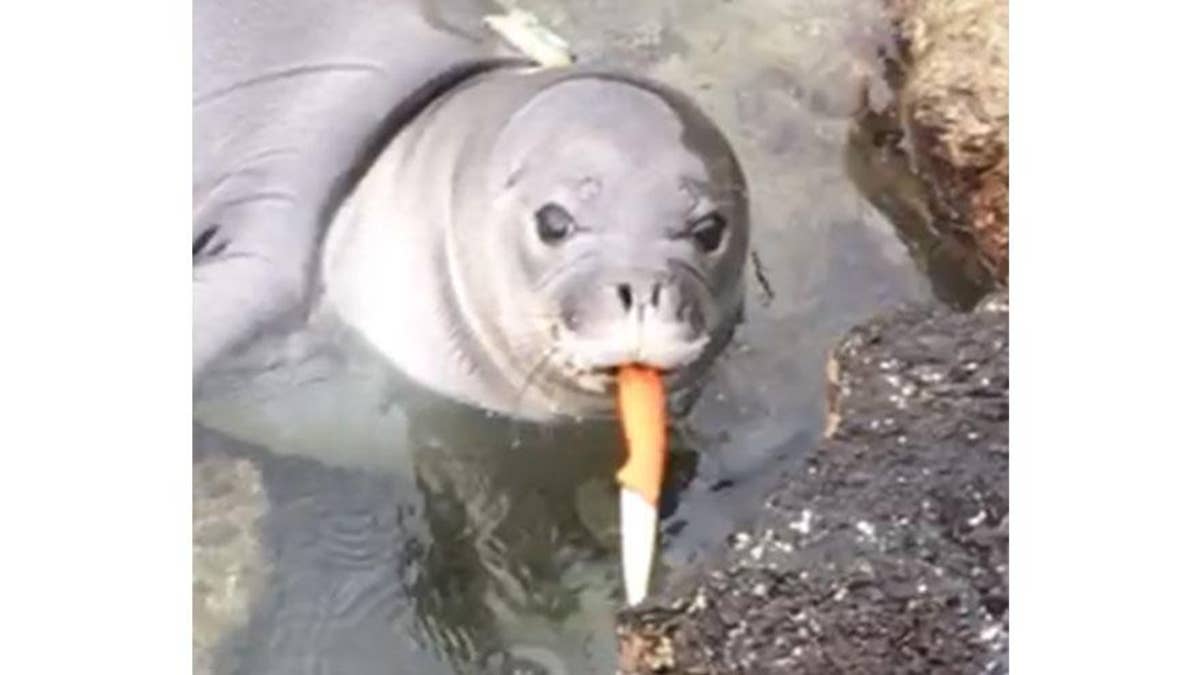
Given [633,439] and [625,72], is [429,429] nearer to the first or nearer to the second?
[633,439]

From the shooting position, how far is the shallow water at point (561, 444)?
4.69 ft

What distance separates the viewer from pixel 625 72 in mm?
1468

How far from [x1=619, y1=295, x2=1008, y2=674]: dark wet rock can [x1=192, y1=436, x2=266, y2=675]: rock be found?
0.22 metres

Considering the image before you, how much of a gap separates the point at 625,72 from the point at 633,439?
0.72ft

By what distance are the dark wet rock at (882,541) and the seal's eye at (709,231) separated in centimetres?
9

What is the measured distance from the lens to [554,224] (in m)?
1.44

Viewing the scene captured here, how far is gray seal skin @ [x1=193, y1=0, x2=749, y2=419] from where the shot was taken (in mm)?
Answer: 1428

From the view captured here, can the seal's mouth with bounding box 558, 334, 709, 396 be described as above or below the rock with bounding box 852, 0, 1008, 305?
below

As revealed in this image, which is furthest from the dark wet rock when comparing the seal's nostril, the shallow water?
the seal's nostril

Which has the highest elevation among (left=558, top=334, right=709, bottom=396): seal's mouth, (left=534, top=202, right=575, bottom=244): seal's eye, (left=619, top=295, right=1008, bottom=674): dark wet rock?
(left=534, top=202, right=575, bottom=244): seal's eye

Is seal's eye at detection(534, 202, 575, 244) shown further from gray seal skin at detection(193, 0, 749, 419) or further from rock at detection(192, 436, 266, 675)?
rock at detection(192, 436, 266, 675)

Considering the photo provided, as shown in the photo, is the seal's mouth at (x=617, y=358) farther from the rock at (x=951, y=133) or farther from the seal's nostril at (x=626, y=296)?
the rock at (x=951, y=133)

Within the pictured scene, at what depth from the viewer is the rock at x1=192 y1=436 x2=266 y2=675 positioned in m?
1.42

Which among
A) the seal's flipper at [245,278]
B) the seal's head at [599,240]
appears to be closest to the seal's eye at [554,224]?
the seal's head at [599,240]
